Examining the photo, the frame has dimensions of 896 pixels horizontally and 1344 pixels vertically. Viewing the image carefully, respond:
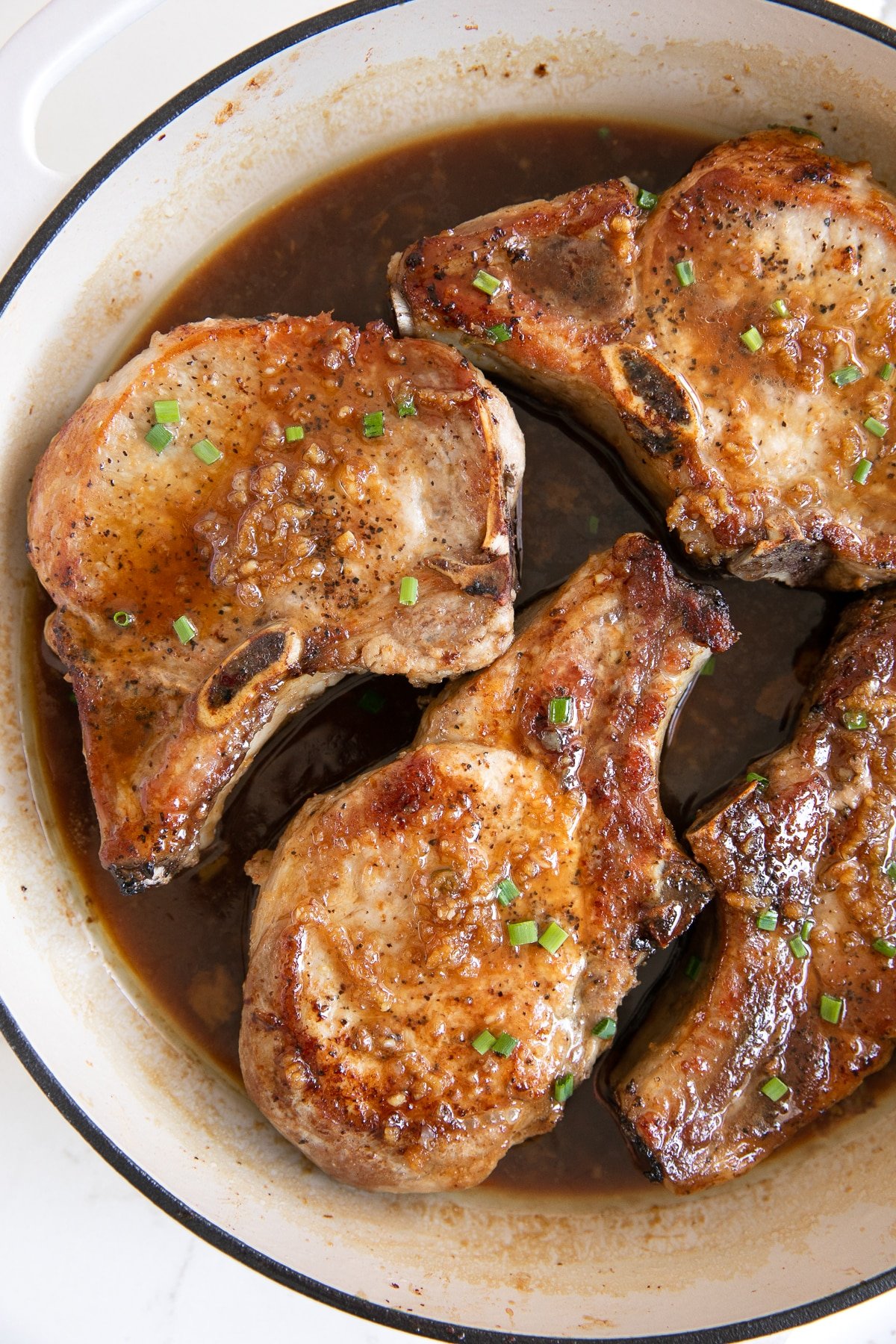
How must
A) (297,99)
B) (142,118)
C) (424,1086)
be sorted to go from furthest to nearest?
(297,99), (142,118), (424,1086)

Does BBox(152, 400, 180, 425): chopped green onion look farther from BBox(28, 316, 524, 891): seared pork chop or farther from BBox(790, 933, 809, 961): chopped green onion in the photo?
BBox(790, 933, 809, 961): chopped green onion

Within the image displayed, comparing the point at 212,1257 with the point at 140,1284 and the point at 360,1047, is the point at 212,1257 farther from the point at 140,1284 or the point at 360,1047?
the point at 360,1047

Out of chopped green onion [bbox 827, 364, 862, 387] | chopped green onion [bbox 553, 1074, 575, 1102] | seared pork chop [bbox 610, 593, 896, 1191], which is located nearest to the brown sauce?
seared pork chop [bbox 610, 593, 896, 1191]

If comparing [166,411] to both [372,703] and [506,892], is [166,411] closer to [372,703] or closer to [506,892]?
[372,703]

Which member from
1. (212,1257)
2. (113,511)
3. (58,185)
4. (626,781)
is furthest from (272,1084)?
(58,185)

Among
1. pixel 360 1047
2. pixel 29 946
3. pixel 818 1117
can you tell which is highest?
pixel 29 946
